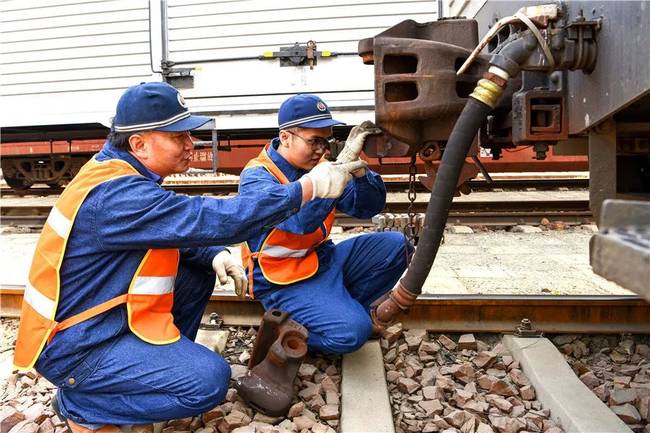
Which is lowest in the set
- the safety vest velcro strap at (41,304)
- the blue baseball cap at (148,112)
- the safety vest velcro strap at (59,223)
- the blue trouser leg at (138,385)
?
the blue trouser leg at (138,385)

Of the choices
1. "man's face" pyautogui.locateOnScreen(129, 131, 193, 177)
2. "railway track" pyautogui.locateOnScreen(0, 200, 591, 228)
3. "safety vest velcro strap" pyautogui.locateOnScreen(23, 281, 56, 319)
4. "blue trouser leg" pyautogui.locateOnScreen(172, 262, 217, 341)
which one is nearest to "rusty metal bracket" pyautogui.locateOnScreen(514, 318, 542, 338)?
"blue trouser leg" pyautogui.locateOnScreen(172, 262, 217, 341)

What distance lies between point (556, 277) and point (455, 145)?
2639 millimetres

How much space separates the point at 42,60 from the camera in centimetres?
845

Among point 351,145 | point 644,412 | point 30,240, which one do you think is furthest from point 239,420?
point 30,240

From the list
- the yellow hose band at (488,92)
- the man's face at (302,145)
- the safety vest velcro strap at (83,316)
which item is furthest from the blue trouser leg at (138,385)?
the yellow hose band at (488,92)

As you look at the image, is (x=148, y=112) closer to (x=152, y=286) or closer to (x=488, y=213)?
(x=152, y=286)

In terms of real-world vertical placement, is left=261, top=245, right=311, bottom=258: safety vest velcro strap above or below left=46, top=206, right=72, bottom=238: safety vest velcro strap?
below

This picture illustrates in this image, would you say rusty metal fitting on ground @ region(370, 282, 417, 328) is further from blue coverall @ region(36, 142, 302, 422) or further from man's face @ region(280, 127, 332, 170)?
man's face @ region(280, 127, 332, 170)

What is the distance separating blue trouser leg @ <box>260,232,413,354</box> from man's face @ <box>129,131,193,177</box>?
3.17ft

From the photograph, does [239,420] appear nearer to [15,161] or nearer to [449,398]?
[449,398]

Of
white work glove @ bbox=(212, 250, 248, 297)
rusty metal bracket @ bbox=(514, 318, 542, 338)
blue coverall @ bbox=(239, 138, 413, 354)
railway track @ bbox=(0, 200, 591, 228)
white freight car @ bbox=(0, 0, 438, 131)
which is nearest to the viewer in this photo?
white work glove @ bbox=(212, 250, 248, 297)

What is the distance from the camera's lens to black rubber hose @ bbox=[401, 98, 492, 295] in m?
2.04

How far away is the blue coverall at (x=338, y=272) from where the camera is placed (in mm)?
2660

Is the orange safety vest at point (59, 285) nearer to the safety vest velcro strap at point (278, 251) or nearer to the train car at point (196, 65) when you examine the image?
the safety vest velcro strap at point (278, 251)
